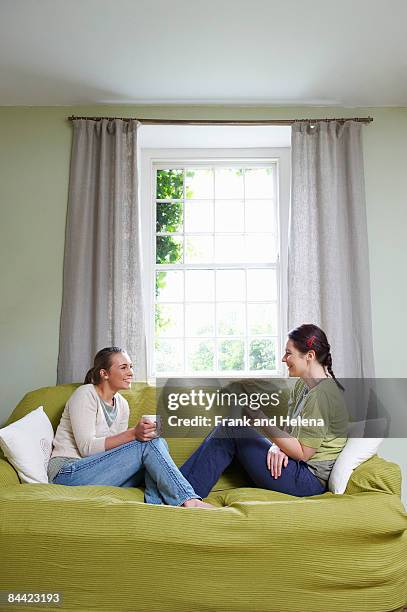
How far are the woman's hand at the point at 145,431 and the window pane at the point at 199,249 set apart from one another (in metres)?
1.67

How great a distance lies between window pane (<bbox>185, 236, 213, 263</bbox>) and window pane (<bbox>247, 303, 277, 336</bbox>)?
0.46m

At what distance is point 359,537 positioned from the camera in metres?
2.20

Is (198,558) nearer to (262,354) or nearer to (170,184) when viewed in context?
(262,354)

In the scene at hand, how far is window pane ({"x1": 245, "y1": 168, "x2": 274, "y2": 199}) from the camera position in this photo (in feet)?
14.0

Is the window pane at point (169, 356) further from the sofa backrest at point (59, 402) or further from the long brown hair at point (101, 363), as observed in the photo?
the long brown hair at point (101, 363)

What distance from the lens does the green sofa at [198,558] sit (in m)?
2.12

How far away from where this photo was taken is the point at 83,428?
283cm

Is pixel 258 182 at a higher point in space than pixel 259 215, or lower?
higher

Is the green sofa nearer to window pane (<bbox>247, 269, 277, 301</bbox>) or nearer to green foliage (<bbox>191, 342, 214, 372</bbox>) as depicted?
green foliage (<bbox>191, 342, 214, 372</bbox>)

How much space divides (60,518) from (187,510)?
1.53 ft

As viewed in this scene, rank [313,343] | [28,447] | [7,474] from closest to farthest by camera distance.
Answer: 1. [7,474]
2. [28,447]
3. [313,343]

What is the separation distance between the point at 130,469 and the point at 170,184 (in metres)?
2.20

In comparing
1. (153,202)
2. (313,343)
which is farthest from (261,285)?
(313,343)

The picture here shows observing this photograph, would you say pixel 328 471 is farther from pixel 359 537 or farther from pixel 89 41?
pixel 89 41
